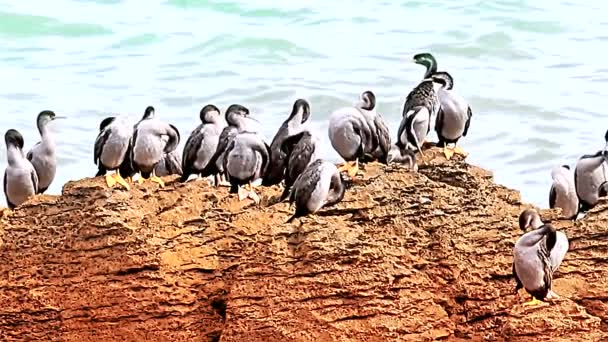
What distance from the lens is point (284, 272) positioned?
748 cm

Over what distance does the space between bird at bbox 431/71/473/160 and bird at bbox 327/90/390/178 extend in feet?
2.51

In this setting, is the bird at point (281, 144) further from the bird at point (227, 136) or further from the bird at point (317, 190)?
the bird at point (317, 190)

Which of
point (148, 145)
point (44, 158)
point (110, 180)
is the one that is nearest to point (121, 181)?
point (110, 180)

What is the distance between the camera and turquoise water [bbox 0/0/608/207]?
17922 millimetres

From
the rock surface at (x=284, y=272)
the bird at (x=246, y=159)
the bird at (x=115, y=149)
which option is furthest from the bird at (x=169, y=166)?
the rock surface at (x=284, y=272)

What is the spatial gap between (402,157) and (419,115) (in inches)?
29.7

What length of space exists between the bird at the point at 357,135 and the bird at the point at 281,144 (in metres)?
0.29

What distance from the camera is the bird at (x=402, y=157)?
9.20m

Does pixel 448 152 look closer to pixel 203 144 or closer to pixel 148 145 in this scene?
pixel 203 144

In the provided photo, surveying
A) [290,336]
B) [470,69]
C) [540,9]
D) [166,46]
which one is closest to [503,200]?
[290,336]

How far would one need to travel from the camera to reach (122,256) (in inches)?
302

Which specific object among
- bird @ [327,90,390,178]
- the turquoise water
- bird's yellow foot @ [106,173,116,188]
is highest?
Answer: bird @ [327,90,390,178]

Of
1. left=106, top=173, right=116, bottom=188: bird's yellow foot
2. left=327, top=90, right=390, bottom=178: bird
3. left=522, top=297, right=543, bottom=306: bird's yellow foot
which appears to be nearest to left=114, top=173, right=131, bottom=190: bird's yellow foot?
left=106, top=173, right=116, bottom=188: bird's yellow foot

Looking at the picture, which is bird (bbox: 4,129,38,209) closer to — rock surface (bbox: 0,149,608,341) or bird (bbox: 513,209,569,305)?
rock surface (bbox: 0,149,608,341)
